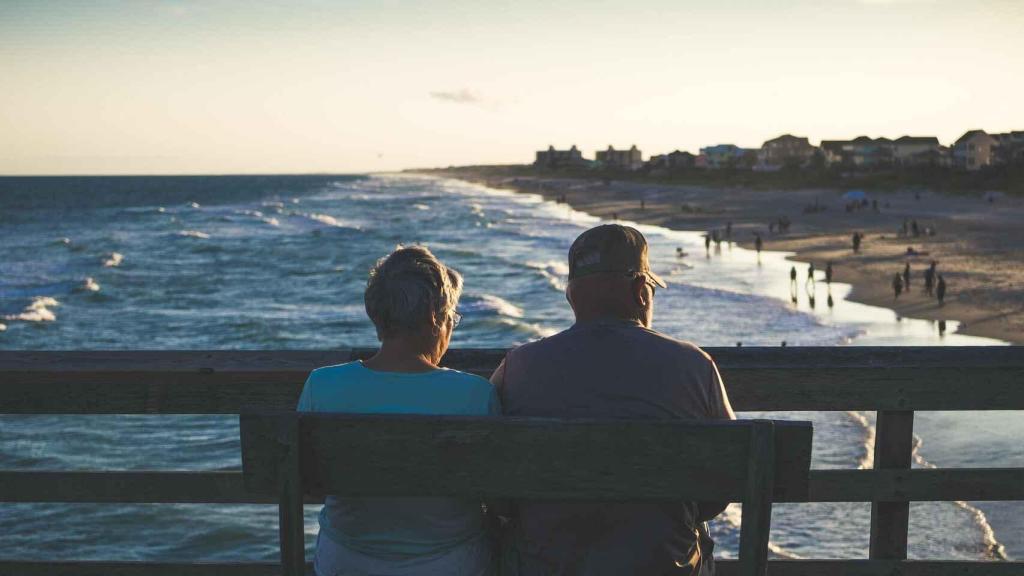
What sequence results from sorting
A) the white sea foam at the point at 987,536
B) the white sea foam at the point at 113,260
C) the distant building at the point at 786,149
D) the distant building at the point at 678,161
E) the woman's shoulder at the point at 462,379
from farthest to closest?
the distant building at the point at 678,161 < the distant building at the point at 786,149 < the white sea foam at the point at 113,260 < the white sea foam at the point at 987,536 < the woman's shoulder at the point at 462,379

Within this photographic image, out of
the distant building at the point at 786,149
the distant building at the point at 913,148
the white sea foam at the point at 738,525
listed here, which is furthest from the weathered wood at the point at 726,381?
A: the distant building at the point at 786,149

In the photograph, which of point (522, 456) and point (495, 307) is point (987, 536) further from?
point (495, 307)

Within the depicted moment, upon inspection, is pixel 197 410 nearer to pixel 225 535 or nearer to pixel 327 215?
pixel 225 535

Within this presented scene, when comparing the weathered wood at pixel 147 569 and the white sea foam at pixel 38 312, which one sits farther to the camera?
the white sea foam at pixel 38 312

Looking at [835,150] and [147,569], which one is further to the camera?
[835,150]

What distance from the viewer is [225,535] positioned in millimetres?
9977

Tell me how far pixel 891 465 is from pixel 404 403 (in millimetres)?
1670

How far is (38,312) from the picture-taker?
3075cm

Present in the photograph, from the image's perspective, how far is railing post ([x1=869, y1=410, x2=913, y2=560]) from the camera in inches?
128

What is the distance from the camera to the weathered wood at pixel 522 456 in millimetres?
2441

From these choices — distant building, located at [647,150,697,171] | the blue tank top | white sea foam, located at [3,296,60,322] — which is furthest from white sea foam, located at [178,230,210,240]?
distant building, located at [647,150,697,171]

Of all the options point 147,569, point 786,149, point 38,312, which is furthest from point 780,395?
point 786,149

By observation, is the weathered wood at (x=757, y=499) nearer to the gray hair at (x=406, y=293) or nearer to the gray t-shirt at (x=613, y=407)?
the gray t-shirt at (x=613, y=407)

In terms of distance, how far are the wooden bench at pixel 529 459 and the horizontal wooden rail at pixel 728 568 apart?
36.0 inches
